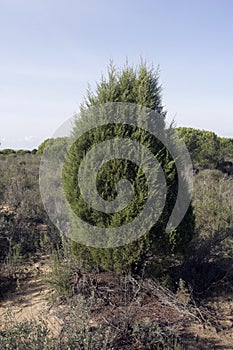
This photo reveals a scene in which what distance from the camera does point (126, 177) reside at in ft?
12.0

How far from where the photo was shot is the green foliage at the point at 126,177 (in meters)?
3.67

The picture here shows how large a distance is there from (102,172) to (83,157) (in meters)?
0.34

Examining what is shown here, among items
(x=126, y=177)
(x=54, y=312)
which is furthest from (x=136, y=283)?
(x=126, y=177)

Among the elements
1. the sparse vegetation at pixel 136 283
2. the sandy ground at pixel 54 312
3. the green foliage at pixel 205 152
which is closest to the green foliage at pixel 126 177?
the sparse vegetation at pixel 136 283

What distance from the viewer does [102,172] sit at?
3734 mm

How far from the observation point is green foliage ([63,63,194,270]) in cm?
367

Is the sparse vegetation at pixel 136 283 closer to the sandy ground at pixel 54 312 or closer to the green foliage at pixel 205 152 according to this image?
the sandy ground at pixel 54 312

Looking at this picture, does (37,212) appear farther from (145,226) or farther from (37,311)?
(145,226)

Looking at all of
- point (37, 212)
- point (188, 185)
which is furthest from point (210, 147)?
point (188, 185)

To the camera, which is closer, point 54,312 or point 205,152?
point 54,312

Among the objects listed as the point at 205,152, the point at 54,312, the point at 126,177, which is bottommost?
the point at 54,312

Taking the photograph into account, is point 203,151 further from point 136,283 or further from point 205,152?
point 136,283

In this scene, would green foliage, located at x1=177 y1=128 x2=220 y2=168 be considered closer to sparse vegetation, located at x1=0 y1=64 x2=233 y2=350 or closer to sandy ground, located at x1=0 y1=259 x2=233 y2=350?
sparse vegetation, located at x1=0 y1=64 x2=233 y2=350

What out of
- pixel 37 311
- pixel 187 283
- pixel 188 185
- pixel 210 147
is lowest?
pixel 37 311
